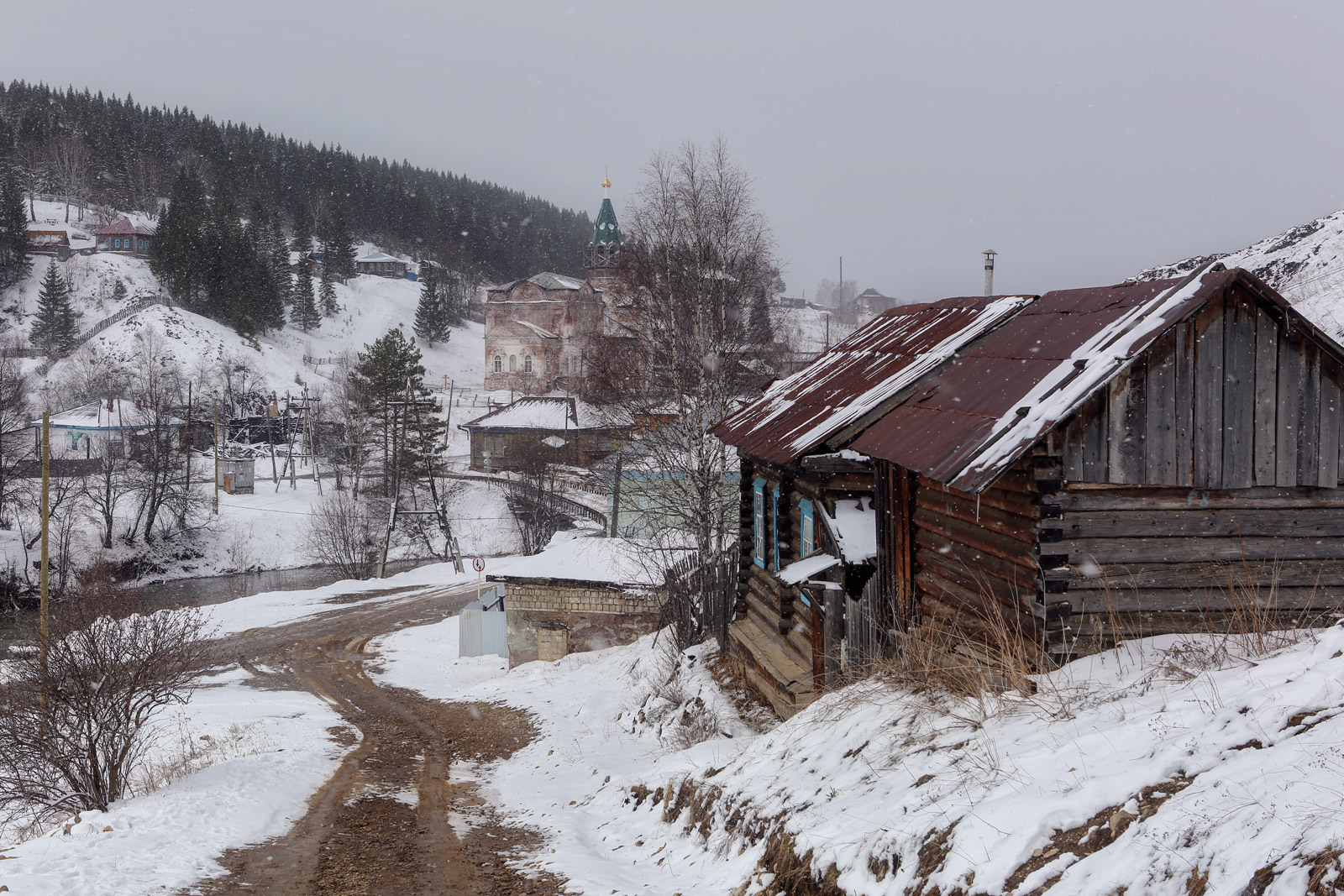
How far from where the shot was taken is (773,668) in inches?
410

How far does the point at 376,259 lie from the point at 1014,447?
104m

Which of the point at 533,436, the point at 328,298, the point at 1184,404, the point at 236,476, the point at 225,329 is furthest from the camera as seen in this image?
the point at 328,298

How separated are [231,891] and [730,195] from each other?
12.9 m

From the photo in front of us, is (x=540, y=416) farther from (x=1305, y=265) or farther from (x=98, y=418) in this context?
(x=1305, y=265)

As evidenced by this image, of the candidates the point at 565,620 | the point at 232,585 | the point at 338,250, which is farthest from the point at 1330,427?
the point at 338,250

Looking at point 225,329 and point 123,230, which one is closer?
point 225,329

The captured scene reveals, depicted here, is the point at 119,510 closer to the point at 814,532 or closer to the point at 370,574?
the point at 370,574

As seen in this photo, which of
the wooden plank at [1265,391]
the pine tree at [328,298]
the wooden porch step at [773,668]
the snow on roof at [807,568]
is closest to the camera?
the wooden plank at [1265,391]

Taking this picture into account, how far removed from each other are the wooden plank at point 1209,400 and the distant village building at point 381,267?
102 m

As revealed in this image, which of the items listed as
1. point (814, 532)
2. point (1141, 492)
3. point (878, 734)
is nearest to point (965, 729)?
point (878, 734)

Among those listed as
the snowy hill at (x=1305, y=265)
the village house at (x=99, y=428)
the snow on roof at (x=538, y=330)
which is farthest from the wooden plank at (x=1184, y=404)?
the snow on roof at (x=538, y=330)

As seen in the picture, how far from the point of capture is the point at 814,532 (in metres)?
10.4

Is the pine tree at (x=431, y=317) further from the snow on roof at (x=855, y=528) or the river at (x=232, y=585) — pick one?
the snow on roof at (x=855, y=528)

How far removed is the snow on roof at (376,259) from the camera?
10069cm
